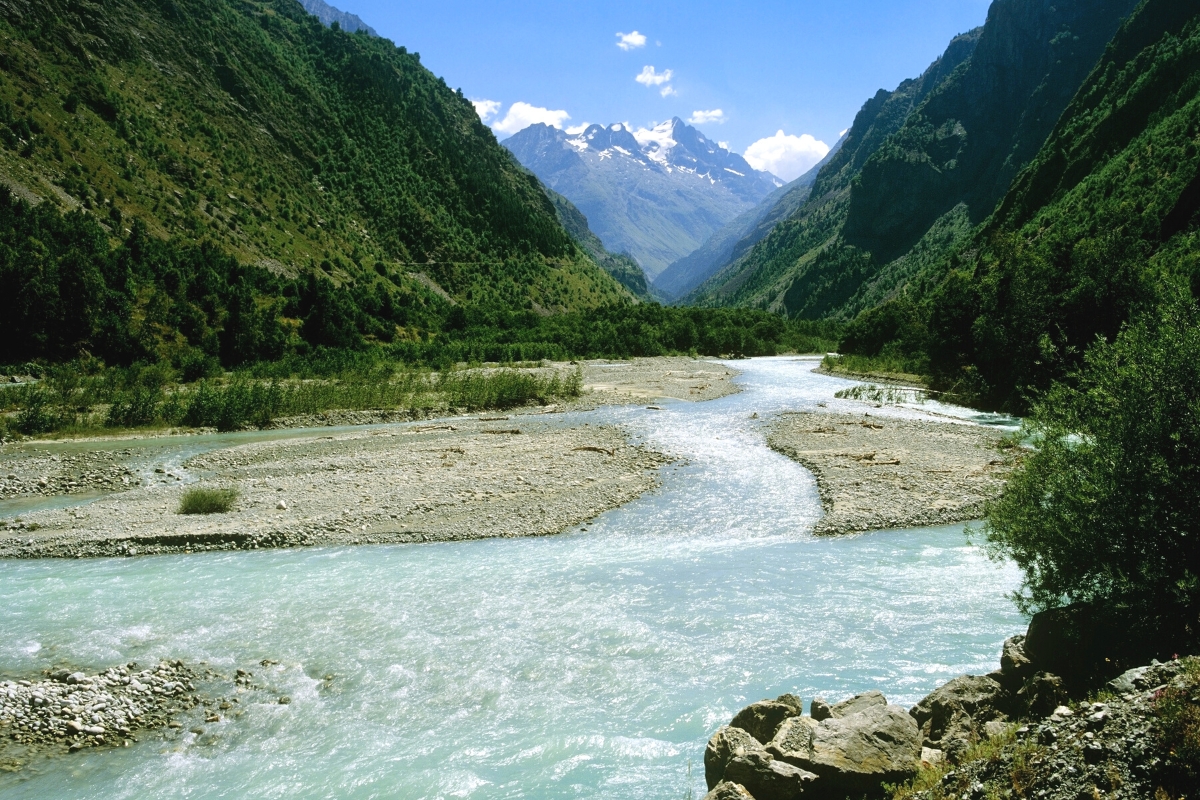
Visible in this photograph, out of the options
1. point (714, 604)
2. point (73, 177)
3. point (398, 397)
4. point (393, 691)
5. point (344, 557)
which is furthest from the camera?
point (73, 177)

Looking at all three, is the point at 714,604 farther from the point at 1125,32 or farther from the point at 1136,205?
the point at 1125,32

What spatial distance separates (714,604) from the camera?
40.5 feet

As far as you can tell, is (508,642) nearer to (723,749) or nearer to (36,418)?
(723,749)

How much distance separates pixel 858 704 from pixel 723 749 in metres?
1.62

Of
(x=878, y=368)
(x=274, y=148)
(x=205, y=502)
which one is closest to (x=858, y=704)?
(x=205, y=502)

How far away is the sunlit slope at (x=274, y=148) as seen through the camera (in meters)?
70.2

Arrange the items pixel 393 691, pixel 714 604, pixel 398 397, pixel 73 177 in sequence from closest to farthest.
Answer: pixel 393 691, pixel 714 604, pixel 398 397, pixel 73 177

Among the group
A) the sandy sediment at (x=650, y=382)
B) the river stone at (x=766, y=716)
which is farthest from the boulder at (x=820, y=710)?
the sandy sediment at (x=650, y=382)

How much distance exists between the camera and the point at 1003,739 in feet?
19.4

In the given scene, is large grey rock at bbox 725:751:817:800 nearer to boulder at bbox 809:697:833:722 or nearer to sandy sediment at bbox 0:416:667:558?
boulder at bbox 809:697:833:722

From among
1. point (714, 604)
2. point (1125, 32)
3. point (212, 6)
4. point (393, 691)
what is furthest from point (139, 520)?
point (1125, 32)

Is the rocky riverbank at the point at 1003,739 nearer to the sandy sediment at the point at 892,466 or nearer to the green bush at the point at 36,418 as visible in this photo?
the sandy sediment at the point at 892,466

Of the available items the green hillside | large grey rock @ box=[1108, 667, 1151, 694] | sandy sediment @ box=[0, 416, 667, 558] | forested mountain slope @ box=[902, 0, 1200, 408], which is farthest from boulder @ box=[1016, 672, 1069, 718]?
the green hillside

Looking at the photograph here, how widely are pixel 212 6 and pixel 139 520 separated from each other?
457 ft
